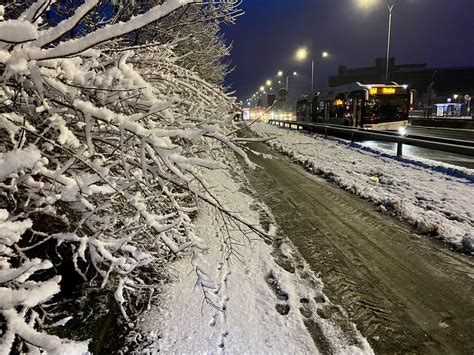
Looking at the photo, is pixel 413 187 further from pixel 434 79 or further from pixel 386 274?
pixel 434 79

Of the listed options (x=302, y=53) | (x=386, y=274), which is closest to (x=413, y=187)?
(x=386, y=274)

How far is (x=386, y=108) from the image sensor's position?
2302 centimetres

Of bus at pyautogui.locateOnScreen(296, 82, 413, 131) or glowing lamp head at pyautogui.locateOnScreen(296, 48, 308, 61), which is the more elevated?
glowing lamp head at pyautogui.locateOnScreen(296, 48, 308, 61)

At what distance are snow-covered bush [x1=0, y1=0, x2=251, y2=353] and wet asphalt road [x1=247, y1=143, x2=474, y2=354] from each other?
2.03 m

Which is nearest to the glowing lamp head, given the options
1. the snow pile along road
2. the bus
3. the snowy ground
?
the bus

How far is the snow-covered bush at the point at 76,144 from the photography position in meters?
1.74

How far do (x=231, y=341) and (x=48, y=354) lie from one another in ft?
5.69

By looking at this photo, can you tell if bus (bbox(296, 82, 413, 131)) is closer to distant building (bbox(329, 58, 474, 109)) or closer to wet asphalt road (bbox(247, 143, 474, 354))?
wet asphalt road (bbox(247, 143, 474, 354))

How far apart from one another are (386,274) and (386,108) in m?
20.8

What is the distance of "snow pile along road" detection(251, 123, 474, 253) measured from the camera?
604 centimetres

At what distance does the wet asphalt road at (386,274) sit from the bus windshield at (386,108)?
56.1ft

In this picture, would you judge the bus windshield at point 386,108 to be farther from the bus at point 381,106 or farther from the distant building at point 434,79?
the distant building at point 434,79

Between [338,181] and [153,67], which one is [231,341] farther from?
[338,181]


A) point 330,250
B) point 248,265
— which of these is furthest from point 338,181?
point 248,265
